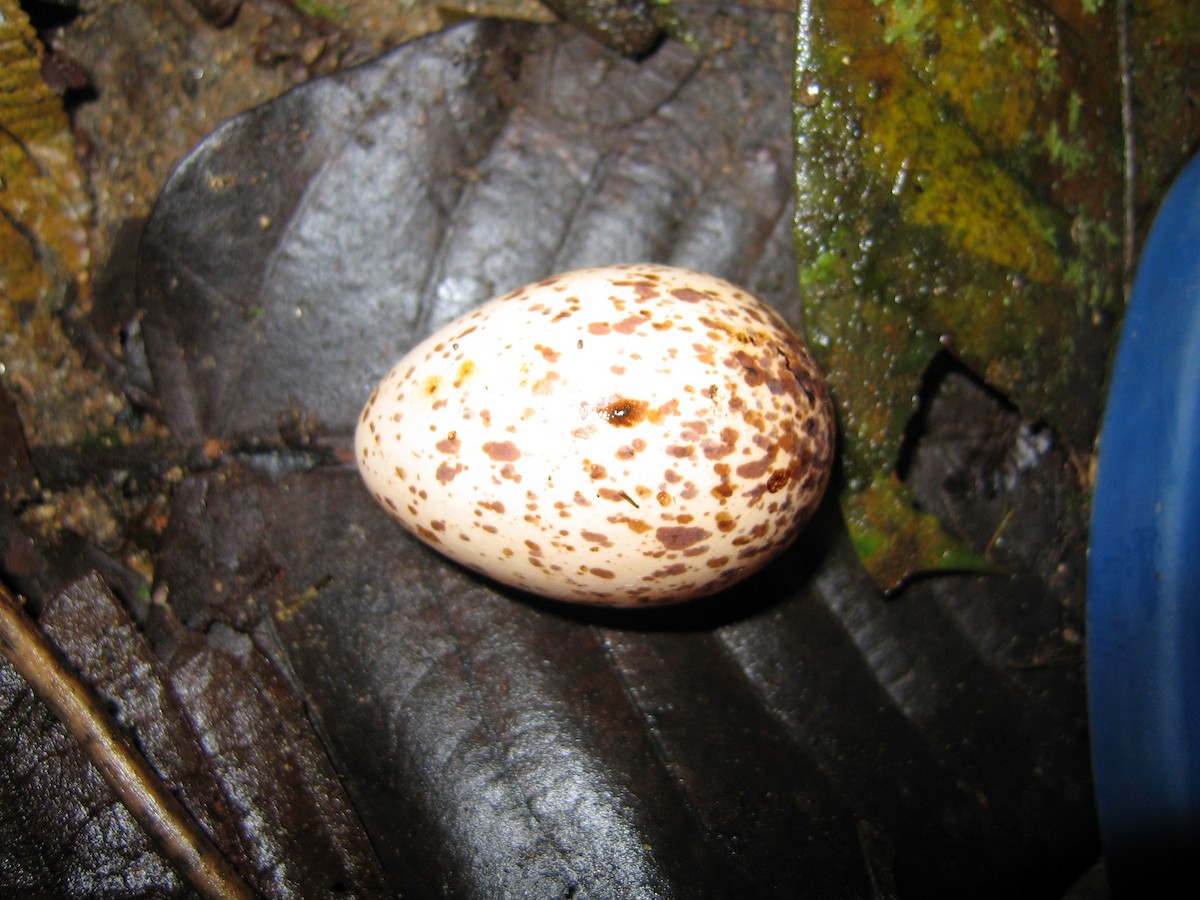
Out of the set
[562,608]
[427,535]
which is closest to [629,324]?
[427,535]

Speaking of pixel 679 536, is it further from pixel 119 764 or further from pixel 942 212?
pixel 119 764

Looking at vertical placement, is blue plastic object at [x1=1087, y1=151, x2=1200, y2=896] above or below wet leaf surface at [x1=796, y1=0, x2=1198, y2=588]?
below

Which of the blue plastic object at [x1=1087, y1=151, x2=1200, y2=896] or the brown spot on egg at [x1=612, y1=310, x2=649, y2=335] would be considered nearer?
the brown spot on egg at [x1=612, y1=310, x2=649, y2=335]

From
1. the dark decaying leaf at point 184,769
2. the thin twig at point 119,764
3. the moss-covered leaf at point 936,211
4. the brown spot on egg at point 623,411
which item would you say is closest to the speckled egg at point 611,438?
the brown spot on egg at point 623,411

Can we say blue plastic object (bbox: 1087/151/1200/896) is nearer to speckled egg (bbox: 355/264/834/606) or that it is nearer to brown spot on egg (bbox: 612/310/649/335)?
speckled egg (bbox: 355/264/834/606)

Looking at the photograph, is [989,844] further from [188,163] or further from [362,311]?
[188,163]

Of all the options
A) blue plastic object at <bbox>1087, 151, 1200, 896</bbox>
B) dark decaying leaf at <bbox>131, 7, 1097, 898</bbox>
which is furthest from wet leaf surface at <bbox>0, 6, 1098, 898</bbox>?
blue plastic object at <bbox>1087, 151, 1200, 896</bbox>

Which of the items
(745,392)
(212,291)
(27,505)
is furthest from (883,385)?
(27,505)

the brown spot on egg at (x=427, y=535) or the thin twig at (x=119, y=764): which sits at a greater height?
the brown spot on egg at (x=427, y=535)

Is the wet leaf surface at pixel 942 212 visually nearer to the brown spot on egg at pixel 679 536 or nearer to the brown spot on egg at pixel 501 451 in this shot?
the brown spot on egg at pixel 679 536
